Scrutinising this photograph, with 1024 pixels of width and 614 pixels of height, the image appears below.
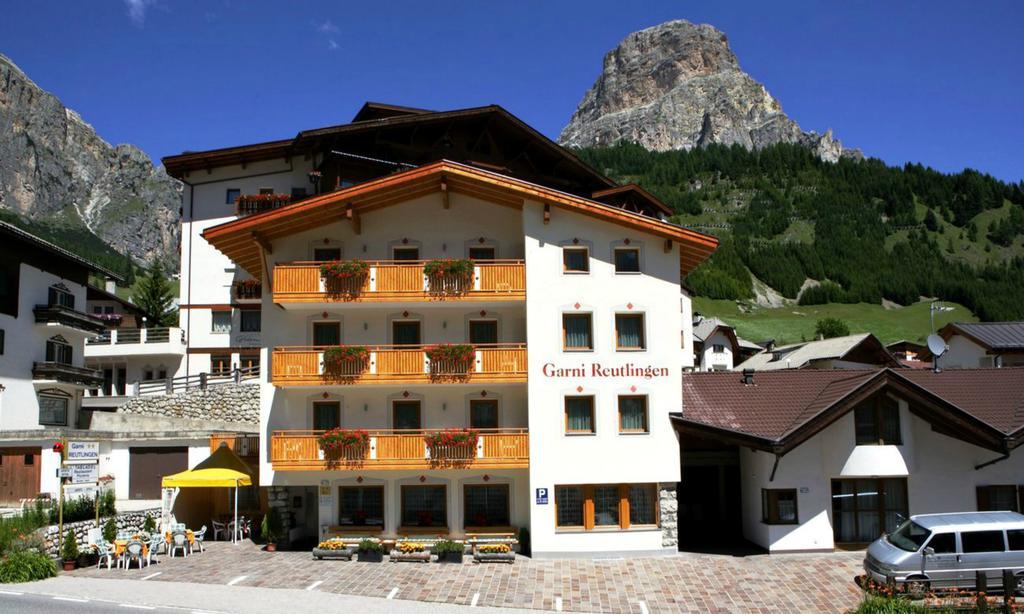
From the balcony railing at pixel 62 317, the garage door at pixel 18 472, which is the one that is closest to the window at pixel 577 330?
the garage door at pixel 18 472

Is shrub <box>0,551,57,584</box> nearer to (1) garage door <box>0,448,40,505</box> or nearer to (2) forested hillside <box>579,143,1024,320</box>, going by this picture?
(1) garage door <box>0,448,40,505</box>

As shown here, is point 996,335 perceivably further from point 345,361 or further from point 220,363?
point 220,363

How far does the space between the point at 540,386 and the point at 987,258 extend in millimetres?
168207

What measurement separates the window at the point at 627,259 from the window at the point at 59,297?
1203 inches

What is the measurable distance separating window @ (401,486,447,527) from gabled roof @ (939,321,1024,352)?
33.6 metres

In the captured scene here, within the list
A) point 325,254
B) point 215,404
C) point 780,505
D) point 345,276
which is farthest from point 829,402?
point 215,404

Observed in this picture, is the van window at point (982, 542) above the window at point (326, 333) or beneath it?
beneath

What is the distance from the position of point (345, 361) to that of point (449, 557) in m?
6.75

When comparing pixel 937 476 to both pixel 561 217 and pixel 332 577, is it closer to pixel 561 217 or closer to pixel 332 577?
pixel 561 217

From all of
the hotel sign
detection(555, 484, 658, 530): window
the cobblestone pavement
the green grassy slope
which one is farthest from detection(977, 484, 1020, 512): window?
the green grassy slope

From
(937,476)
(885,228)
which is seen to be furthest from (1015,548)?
(885,228)

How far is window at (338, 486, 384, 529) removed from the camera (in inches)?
1080

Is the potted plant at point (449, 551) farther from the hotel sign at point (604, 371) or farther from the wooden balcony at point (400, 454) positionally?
the hotel sign at point (604, 371)

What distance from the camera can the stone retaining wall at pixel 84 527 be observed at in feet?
77.7
